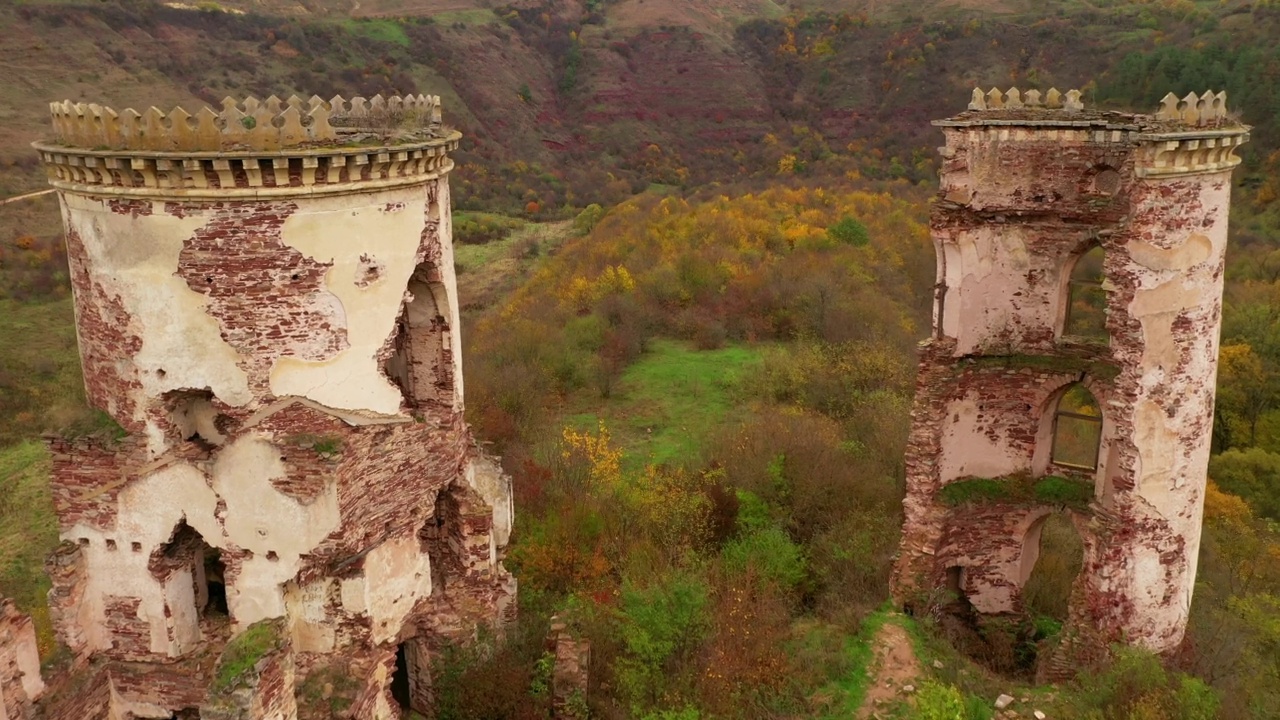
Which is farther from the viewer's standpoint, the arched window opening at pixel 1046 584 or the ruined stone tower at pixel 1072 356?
the arched window opening at pixel 1046 584

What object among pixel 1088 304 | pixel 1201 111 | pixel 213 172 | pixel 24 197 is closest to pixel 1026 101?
pixel 1201 111

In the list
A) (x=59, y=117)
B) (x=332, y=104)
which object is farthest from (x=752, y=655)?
(x=59, y=117)

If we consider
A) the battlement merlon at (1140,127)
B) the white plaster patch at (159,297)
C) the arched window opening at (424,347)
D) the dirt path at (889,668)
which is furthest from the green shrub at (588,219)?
the white plaster patch at (159,297)

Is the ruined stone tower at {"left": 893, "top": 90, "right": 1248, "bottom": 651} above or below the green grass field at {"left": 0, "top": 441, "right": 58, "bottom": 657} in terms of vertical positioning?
above

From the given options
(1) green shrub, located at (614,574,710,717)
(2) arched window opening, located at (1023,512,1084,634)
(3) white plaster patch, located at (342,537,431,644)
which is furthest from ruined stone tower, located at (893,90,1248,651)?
(3) white plaster patch, located at (342,537,431,644)

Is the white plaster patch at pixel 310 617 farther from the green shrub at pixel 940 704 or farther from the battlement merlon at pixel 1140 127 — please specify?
the battlement merlon at pixel 1140 127

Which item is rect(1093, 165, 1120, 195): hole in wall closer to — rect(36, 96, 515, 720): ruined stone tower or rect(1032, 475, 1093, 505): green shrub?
rect(1032, 475, 1093, 505): green shrub
